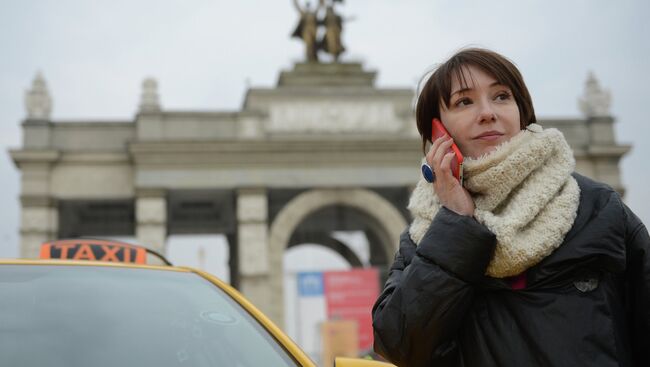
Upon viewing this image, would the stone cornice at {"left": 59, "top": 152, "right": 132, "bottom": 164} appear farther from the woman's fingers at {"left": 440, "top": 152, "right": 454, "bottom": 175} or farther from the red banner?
the woman's fingers at {"left": 440, "top": 152, "right": 454, "bottom": 175}

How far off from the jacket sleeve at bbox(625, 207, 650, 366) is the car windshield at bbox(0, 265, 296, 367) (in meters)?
1.09

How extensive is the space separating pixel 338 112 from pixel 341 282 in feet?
17.8

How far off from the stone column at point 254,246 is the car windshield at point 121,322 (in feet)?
63.2

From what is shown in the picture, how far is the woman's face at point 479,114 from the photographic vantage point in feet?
6.87

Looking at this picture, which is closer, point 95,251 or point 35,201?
point 95,251

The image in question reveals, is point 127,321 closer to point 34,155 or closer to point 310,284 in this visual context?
point 310,284

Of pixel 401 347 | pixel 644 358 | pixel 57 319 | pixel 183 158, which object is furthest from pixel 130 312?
pixel 183 158

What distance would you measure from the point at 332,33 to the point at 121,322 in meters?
25.2

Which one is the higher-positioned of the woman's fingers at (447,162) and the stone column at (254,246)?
the woman's fingers at (447,162)

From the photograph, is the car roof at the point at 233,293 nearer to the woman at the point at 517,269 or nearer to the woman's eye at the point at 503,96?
the woman at the point at 517,269

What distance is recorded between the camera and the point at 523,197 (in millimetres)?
1969

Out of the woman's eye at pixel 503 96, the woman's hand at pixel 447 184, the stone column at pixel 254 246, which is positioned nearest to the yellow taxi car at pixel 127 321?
the woman's hand at pixel 447 184

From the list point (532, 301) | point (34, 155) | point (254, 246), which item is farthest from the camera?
point (34, 155)

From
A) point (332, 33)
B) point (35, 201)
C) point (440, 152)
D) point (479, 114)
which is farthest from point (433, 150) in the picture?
point (332, 33)
